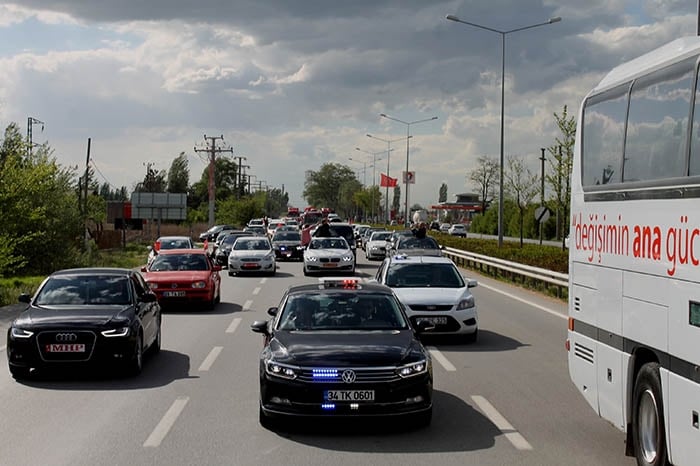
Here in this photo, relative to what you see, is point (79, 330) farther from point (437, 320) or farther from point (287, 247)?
point (287, 247)

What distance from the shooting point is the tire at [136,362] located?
12.9 m

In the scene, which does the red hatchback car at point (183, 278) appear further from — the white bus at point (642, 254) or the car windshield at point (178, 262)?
the white bus at point (642, 254)

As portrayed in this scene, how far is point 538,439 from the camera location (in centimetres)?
920

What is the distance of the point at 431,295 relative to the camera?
17234mm

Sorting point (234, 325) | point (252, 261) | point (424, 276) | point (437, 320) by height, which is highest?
point (424, 276)

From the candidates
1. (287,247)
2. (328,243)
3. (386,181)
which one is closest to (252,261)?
Result: (328,243)

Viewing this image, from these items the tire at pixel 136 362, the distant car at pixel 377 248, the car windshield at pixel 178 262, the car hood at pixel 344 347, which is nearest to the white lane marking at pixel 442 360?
the car hood at pixel 344 347

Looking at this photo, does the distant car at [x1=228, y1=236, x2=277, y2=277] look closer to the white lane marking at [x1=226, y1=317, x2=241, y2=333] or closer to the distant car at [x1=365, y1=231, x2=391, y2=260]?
the distant car at [x1=365, y1=231, x2=391, y2=260]

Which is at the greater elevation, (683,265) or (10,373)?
(683,265)

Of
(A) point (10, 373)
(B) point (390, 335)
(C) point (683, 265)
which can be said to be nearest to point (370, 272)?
(A) point (10, 373)

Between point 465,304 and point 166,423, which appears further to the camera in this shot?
point 465,304

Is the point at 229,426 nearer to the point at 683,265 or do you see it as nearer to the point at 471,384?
the point at 471,384

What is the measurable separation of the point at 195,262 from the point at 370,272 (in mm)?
15665

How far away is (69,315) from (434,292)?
6.87 meters
